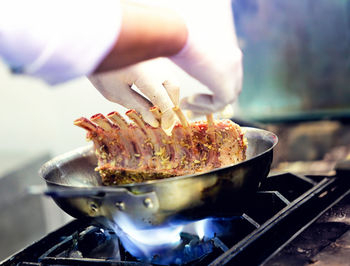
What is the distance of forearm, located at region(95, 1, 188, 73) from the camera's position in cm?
100

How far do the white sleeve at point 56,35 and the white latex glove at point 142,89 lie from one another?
2.05 feet

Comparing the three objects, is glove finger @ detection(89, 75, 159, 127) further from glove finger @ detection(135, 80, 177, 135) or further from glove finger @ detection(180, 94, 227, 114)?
glove finger @ detection(180, 94, 227, 114)

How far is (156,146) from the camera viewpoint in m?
1.74

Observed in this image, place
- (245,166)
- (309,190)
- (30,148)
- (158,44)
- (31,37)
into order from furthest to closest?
1. (30,148)
2. (309,190)
3. (245,166)
4. (158,44)
5. (31,37)

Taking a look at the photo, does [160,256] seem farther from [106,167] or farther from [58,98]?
[58,98]

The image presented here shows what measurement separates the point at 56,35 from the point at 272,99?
11.7 feet

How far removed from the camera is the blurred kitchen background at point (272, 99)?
3967 millimetres

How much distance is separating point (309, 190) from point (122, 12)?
113cm

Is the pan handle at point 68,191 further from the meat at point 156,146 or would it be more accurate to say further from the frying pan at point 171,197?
the meat at point 156,146

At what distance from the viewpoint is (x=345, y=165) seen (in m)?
1.88

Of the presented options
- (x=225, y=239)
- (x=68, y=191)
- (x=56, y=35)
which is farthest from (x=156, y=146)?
(x=56, y=35)

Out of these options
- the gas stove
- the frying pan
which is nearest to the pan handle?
the frying pan

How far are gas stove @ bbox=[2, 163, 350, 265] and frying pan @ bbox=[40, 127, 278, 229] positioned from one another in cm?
10

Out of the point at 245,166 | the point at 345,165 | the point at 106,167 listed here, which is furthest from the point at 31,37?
the point at 345,165
